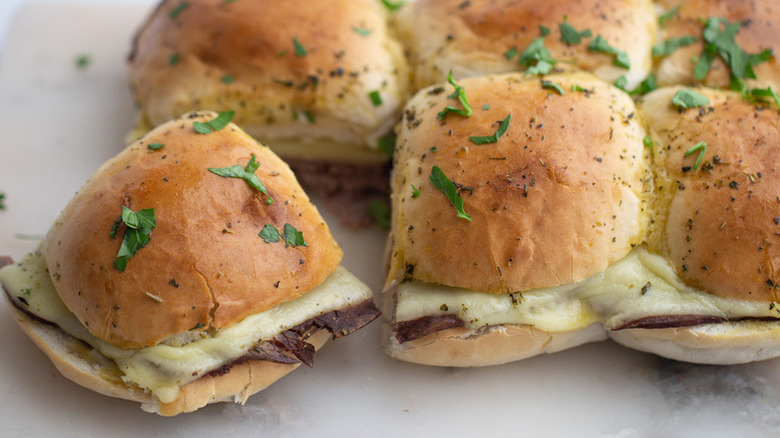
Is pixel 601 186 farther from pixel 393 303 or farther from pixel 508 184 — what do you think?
pixel 393 303

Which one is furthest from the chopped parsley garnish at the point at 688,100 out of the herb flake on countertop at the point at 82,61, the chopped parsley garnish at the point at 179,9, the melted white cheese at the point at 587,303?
the herb flake on countertop at the point at 82,61

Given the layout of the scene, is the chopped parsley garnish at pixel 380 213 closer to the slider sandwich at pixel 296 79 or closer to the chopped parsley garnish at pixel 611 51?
the slider sandwich at pixel 296 79

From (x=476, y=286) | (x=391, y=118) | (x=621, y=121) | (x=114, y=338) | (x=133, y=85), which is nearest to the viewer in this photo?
(x=114, y=338)

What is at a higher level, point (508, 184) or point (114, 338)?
point (508, 184)

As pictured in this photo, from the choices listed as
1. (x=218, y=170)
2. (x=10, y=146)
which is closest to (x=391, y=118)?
(x=218, y=170)

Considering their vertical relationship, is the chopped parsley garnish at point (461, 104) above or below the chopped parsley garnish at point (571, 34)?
below

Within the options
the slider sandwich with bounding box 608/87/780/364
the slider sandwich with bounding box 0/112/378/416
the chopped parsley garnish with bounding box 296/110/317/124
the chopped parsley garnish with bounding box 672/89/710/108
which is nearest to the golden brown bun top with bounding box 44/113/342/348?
the slider sandwich with bounding box 0/112/378/416

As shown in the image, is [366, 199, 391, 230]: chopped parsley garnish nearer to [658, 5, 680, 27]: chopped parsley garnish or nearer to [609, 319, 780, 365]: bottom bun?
[609, 319, 780, 365]: bottom bun
